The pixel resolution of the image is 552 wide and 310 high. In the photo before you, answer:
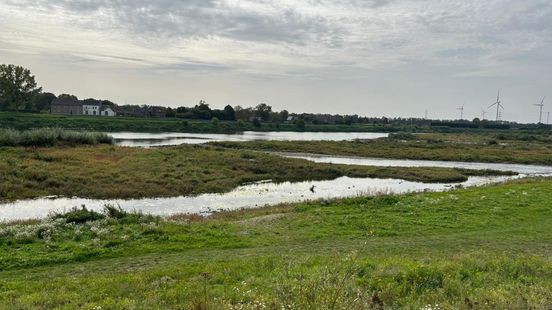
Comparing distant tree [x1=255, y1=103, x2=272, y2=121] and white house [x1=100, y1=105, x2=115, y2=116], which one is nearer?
white house [x1=100, y1=105, x2=115, y2=116]

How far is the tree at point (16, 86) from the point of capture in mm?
103938

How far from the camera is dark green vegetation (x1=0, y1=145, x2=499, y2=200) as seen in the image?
31531mm

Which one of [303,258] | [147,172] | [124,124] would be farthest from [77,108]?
[303,258]

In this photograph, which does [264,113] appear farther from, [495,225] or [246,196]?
[495,225]

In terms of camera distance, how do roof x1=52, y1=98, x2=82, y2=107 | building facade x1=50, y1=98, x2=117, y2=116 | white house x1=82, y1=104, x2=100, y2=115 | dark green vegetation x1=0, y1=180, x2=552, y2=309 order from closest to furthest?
dark green vegetation x1=0, y1=180, x2=552, y2=309 → building facade x1=50, y1=98, x2=117, y2=116 → roof x1=52, y1=98, x2=82, y2=107 → white house x1=82, y1=104, x2=100, y2=115

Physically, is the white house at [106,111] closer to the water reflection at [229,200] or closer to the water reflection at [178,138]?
the water reflection at [178,138]

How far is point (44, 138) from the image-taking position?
1970 inches

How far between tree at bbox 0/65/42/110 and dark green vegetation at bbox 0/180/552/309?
103963 millimetres

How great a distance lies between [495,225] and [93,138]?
49419 millimetres

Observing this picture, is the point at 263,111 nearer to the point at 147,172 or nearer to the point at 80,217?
the point at 147,172

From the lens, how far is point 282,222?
63.6ft

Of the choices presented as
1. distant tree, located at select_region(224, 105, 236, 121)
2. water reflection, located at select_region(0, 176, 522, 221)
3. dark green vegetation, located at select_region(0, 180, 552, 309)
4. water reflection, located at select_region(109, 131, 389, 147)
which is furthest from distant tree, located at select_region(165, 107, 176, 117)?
dark green vegetation, located at select_region(0, 180, 552, 309)

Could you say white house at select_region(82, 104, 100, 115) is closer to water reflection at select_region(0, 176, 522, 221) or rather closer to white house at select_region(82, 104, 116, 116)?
white house at select_region(82, 104, 116, 116)

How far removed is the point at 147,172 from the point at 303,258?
95.7ft
